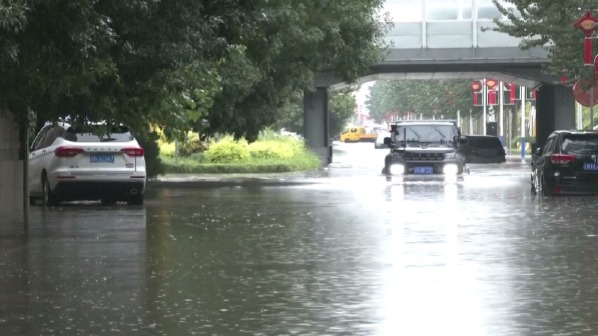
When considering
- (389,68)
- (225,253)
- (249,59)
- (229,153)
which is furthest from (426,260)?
(389,68)

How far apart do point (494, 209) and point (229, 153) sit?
102 ft

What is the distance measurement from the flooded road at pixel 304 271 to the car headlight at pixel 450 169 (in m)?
16.5

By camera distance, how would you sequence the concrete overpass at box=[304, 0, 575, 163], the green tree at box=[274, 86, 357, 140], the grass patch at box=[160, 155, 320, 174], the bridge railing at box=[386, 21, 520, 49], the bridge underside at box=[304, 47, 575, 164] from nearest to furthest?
the grass patch at box=[160, 155, 320, 174] → the bridge underside at box=[304, 47, 575, 164] → the concrete overpass at box=[304, 0, 575, 163] → the bridge railing at box=[386, 21, 520, 49] → the green tree at box=[274, 86, 357, 140]

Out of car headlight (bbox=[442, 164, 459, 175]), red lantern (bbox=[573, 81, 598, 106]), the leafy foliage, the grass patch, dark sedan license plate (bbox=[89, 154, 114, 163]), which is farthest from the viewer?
the grass patch

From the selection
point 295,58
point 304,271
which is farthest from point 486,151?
point 304,271

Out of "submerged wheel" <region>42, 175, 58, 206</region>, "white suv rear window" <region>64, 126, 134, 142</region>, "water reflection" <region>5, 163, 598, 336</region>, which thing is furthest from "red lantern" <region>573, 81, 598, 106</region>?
A: "submerged wheel" <region>42, 175, 58, 206</region>

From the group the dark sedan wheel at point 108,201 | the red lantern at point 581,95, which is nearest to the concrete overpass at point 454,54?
the red lantern at point 581,95

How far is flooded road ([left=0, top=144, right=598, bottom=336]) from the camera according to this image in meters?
11.9

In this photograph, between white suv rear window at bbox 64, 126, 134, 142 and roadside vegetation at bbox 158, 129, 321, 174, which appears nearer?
white suv rear window at bbox 64, 126, 134, 142

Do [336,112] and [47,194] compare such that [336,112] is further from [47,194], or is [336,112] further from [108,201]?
[47,194]

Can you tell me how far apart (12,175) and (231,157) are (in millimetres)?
34287

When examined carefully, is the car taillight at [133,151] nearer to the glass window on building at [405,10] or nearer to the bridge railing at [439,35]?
the bridge railing at [439,35]

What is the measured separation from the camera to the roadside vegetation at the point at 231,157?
182 ft

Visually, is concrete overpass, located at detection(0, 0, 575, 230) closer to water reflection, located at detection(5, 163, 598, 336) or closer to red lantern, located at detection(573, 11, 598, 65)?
red lantern, located at detection(573, 11, 598, 65)
